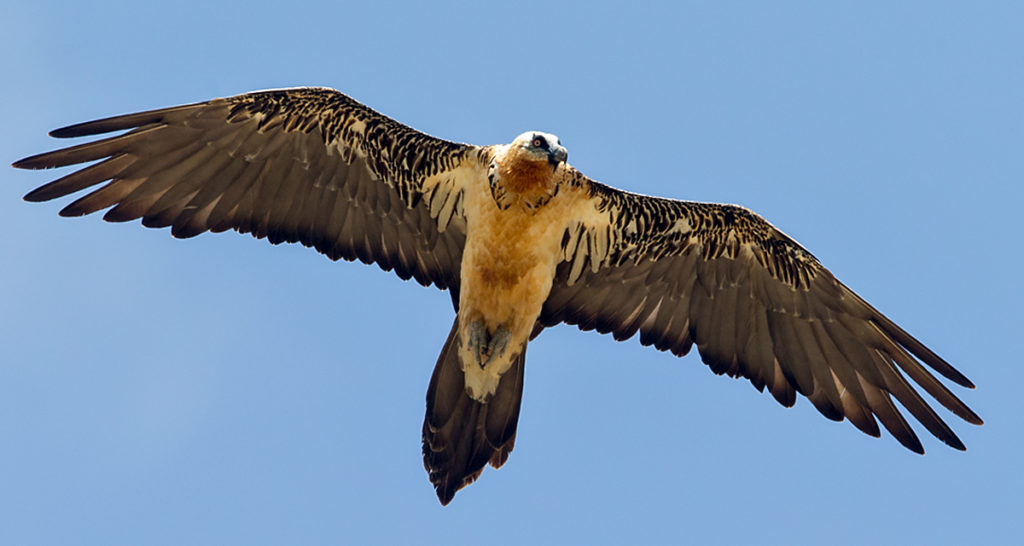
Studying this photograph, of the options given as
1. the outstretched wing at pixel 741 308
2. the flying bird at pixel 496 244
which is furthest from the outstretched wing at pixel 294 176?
the outstretched wing at pixel 741 308

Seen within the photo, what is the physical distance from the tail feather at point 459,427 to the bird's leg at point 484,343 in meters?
0.18

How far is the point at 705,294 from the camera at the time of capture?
1328 centimetres

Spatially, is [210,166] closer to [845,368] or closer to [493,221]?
[493,221]

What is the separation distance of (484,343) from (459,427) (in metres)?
0.81

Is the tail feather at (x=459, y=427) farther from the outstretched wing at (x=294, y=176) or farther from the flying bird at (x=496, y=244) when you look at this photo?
the outstretched wing at (x=294, y=176)

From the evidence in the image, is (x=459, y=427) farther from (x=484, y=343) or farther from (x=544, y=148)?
(x=544, y=148)

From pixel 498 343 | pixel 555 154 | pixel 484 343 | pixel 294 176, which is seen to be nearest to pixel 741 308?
pixel 498 343

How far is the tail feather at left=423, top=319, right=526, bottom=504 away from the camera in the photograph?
12.1 m

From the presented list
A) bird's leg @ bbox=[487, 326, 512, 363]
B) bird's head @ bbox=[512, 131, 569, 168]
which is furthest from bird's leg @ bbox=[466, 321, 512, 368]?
bird's head @ bbox=[512, 131, 569, 168]

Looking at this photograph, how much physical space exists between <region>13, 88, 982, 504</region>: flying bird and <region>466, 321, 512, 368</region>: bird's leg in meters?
0.01

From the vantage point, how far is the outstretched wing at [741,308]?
1270 centimetres

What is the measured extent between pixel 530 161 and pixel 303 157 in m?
2.33

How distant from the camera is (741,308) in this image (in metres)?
13.3

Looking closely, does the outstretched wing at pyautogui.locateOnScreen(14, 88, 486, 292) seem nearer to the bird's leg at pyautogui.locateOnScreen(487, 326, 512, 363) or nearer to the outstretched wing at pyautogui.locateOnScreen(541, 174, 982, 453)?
the bird's leg at pyautogui.locateOnScreen(487, 326, 512, 363)
